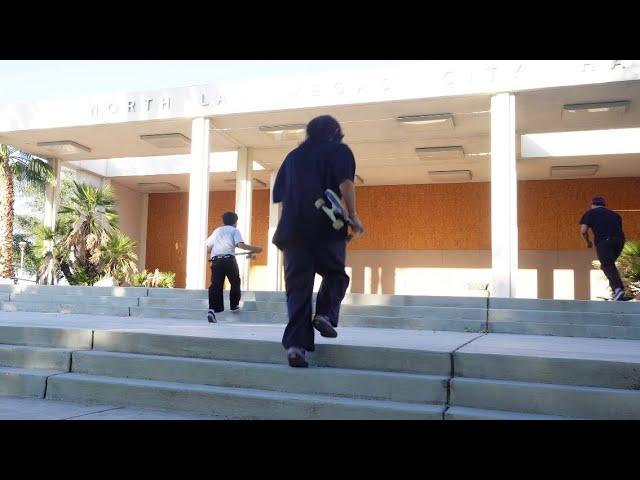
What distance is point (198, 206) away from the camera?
1166 cm

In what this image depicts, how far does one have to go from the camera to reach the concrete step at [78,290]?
9.54 meters

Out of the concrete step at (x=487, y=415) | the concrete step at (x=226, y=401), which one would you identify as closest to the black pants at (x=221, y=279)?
the concrete step at (x=226, y=401)

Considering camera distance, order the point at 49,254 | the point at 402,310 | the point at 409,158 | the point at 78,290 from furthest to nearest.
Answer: the point at 409,158
the point at 49,254
the point at 78,290
the point at 402,310

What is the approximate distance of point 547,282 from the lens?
53.3 ft

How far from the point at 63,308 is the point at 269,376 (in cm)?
649

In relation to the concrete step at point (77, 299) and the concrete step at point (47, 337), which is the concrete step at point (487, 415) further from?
the concrete step at point (77, 299)

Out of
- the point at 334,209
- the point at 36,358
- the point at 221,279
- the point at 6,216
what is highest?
the point at 6,216

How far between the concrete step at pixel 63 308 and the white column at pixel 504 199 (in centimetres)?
609

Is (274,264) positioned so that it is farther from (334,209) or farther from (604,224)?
(334,209)

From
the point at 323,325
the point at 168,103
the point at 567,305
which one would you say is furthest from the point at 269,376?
the point at 168,103
